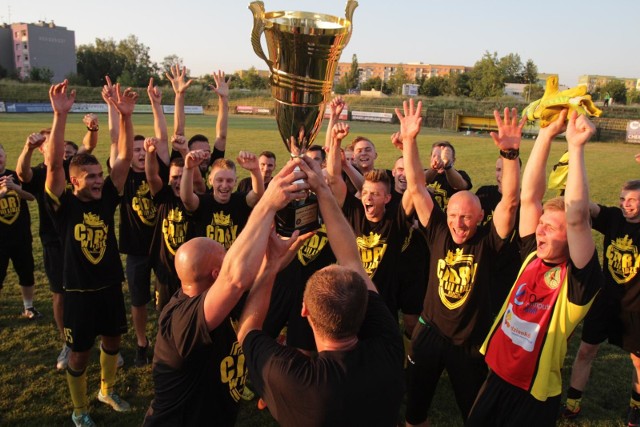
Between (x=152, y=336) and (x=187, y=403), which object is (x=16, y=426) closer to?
(x=152, y=336)

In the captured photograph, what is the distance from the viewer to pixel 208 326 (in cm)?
218

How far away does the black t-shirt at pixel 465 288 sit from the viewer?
11.6 feet

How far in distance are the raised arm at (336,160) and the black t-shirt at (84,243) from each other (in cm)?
211

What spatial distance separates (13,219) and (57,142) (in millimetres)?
2659

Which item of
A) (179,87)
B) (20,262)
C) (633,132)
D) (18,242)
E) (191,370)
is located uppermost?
(633,132)

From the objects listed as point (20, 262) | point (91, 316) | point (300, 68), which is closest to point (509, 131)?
point (300, 68)

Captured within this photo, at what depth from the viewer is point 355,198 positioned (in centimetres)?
480

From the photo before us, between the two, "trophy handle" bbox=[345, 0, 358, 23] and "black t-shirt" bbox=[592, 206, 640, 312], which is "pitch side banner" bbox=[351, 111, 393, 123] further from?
"trophy handle" bbox=[345, 0, 358, 23]

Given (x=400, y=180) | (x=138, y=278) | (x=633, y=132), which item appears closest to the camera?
(x=138, y=278)

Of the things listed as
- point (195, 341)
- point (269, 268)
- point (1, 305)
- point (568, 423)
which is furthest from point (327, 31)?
point (1, 305)

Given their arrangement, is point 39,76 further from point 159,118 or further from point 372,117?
point 159,118

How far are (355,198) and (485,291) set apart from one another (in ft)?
5.49

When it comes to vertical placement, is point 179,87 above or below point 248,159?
above

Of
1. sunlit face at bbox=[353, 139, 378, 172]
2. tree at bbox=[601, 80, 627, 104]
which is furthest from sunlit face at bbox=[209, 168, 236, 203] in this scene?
tree at bbox=[601, 80, 627, 104]
